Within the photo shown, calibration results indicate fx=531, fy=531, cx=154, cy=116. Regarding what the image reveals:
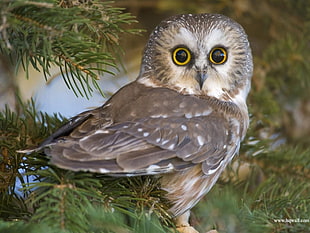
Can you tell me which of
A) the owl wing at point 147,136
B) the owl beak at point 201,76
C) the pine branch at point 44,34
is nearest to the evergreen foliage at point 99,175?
the pine branch at point 44,34

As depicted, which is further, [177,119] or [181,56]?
[181,56]

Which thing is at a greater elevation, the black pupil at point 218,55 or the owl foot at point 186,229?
the black pupil at point 218,55

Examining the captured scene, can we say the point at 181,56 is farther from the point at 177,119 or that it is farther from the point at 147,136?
the point at 147,136

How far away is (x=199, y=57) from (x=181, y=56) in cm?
12

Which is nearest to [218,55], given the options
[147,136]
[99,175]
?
[147,136]

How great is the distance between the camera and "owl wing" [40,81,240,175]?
7.57 ft

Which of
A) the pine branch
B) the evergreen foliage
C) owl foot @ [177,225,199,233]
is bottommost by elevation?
owl foot @ [177,225,199,233]

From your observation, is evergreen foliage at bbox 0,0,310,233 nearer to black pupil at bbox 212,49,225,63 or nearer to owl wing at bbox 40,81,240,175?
owl wing at bbox 40,81,240,175

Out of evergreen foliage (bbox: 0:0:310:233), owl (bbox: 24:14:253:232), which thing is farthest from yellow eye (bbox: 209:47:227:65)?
evergreen foliage (bbox: 0:0:310:233)

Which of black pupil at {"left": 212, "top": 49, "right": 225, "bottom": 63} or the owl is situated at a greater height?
black pupil at {"left": 212, "top": 49, "right": 225, "bottom": 63}

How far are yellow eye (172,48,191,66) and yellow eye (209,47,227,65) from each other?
0.46 feet

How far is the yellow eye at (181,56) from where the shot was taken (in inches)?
126

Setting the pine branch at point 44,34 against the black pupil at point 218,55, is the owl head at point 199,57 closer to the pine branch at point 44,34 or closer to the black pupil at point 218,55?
the black pupil at point 218,55

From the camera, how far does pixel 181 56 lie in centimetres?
323
